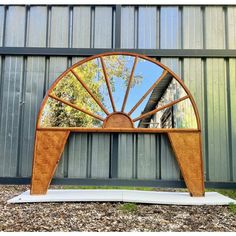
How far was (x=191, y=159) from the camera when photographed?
4.57 meters

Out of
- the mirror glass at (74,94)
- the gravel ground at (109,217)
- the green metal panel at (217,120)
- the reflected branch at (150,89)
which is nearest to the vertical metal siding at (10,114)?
the mirror glass at (74,94)

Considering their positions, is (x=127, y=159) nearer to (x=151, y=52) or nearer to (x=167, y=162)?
(x=167, y=162)

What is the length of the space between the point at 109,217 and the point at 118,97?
2.08 m

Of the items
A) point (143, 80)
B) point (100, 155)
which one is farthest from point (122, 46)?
point (100, 155)

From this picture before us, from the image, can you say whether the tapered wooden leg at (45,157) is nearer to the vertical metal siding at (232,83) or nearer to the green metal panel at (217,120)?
the green metal panel at (217,120)

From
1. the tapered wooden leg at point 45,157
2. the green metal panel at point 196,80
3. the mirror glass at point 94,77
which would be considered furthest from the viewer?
the green metal panel at point 196,80

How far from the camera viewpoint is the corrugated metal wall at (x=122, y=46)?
488 cm

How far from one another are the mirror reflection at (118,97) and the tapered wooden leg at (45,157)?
0.23 meters

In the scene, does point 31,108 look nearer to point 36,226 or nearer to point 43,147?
point 43,147

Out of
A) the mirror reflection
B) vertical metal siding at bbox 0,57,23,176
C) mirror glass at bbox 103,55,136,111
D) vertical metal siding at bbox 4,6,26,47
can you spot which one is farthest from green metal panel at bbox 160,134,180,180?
vertical metal siding at bbox 4,6,26,47

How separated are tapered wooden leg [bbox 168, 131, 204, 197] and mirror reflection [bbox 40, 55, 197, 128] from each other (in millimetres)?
267

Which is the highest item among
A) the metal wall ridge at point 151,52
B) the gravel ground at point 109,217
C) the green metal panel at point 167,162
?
the metal wall ridge at point 151,52
